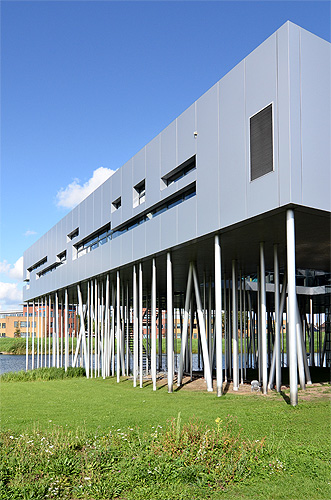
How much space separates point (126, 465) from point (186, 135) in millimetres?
12957

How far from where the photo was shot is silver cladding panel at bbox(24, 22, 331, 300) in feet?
44.5

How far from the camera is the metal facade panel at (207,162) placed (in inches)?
661

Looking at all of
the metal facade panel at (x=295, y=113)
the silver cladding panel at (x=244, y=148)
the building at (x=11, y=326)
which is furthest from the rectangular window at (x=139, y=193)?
the building at (x=11, y=326)

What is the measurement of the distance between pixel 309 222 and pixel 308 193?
198 cm

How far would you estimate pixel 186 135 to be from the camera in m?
18.9

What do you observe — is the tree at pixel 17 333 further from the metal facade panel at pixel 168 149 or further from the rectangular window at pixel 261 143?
the rectangular window at pixel 261 143

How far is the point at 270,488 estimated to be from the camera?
7.96 metres

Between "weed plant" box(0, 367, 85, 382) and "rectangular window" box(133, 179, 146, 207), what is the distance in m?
12.2

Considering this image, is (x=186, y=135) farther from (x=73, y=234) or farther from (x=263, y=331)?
(x=73, y=234)

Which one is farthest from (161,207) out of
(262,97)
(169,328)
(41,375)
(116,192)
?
(41,375)

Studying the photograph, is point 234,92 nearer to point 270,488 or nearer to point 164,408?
point 164,408

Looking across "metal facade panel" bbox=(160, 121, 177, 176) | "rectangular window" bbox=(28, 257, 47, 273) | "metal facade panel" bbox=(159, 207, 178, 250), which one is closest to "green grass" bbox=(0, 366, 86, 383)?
"rectangular window" bbox=(28, 257, 47, 273)

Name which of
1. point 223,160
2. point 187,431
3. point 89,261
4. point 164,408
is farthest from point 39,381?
point 187,431

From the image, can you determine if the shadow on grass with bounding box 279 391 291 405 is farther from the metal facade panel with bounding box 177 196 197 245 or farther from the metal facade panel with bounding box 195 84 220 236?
the metal facade panel with bounding box 177 196 197 245
